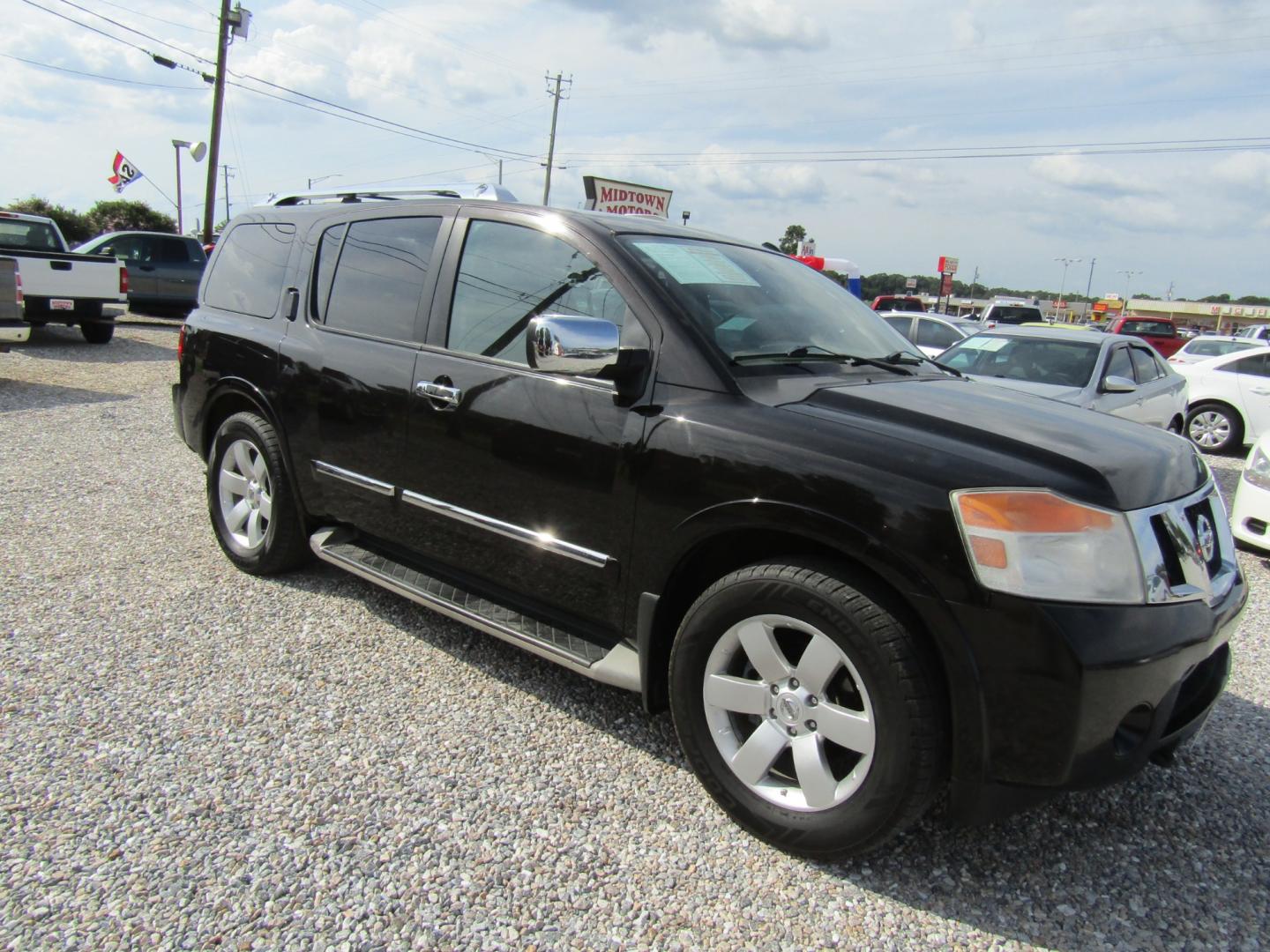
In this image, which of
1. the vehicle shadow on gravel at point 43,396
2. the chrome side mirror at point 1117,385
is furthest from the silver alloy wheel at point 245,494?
the chrome side mirror at point 1117,385

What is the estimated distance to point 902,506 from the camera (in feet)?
7.00

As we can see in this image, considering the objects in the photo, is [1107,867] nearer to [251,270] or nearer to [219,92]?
[251,270]

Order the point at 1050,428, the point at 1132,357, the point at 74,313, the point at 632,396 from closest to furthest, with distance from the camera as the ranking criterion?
the point at 1050,428, the point at 632,396, the point at 1132,357, the point at 74,313

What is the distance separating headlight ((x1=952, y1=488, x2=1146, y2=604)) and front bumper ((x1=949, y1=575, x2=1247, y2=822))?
5 centimetres

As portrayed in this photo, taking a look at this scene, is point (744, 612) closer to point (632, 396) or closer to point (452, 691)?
point (632, 396)

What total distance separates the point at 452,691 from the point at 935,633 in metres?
1.87

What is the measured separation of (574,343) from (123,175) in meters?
29.2

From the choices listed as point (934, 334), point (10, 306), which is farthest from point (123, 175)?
point (934, 334)

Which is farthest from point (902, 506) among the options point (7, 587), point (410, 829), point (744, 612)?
point (7, 587)

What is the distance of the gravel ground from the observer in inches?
84.0

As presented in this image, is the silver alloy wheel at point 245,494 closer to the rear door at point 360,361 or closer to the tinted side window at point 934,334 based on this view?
the rear door at point 360,361

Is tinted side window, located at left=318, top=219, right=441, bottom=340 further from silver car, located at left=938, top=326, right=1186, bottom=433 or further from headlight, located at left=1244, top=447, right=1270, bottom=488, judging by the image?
silver car, located at left=938, top=326, right=1186, bottom=433

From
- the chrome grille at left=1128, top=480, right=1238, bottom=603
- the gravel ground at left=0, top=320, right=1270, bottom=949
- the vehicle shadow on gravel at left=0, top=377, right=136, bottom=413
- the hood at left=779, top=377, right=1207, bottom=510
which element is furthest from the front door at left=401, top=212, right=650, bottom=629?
the vehicle shadow on gravel at left=0, top=377, right=136, bottom=413

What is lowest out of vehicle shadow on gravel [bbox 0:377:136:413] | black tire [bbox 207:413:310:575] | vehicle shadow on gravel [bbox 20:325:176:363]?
vehicle shadow on gravel [bbox 0:377:136:413]
